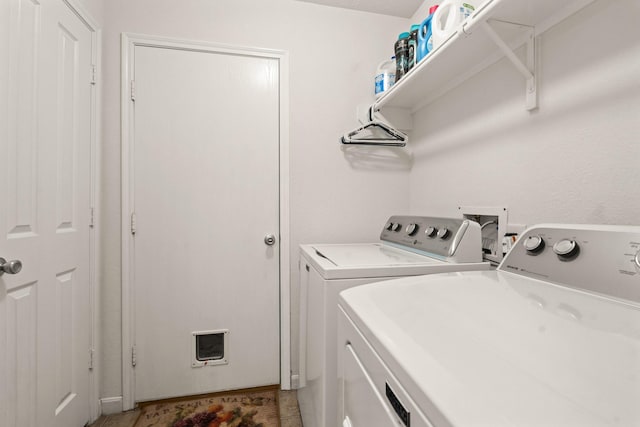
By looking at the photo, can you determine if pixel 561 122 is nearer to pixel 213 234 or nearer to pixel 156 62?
pixel 213 234

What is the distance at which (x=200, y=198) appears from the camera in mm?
1759

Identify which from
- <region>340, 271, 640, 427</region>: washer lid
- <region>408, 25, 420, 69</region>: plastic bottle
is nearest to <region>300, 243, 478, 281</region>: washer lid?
<region>340, 271, 640, 427</region>: washer lid

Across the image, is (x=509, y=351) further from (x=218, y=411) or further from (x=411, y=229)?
(x=218, y=411)

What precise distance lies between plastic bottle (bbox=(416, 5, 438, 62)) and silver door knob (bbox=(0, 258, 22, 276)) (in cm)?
188

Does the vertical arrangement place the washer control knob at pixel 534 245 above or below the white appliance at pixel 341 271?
above

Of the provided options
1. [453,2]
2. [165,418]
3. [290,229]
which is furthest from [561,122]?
[165,418]

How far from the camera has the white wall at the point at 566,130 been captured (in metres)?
0.85

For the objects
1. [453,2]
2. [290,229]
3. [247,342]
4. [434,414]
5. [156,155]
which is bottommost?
[247,342]

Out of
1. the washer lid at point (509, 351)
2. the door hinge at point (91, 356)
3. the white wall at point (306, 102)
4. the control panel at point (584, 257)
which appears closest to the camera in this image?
the washer lid at point (509, 351)

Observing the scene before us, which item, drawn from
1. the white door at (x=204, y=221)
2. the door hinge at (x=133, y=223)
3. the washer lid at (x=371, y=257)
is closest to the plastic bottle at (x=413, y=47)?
the white door at (x=204, y=221)

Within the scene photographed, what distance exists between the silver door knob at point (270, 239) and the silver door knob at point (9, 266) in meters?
1.10

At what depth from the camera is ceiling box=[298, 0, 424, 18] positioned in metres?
1.88

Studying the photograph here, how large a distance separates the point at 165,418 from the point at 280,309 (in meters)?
0.84

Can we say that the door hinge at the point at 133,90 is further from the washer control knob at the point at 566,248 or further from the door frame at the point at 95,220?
the washer control knob at the point at 566,248
